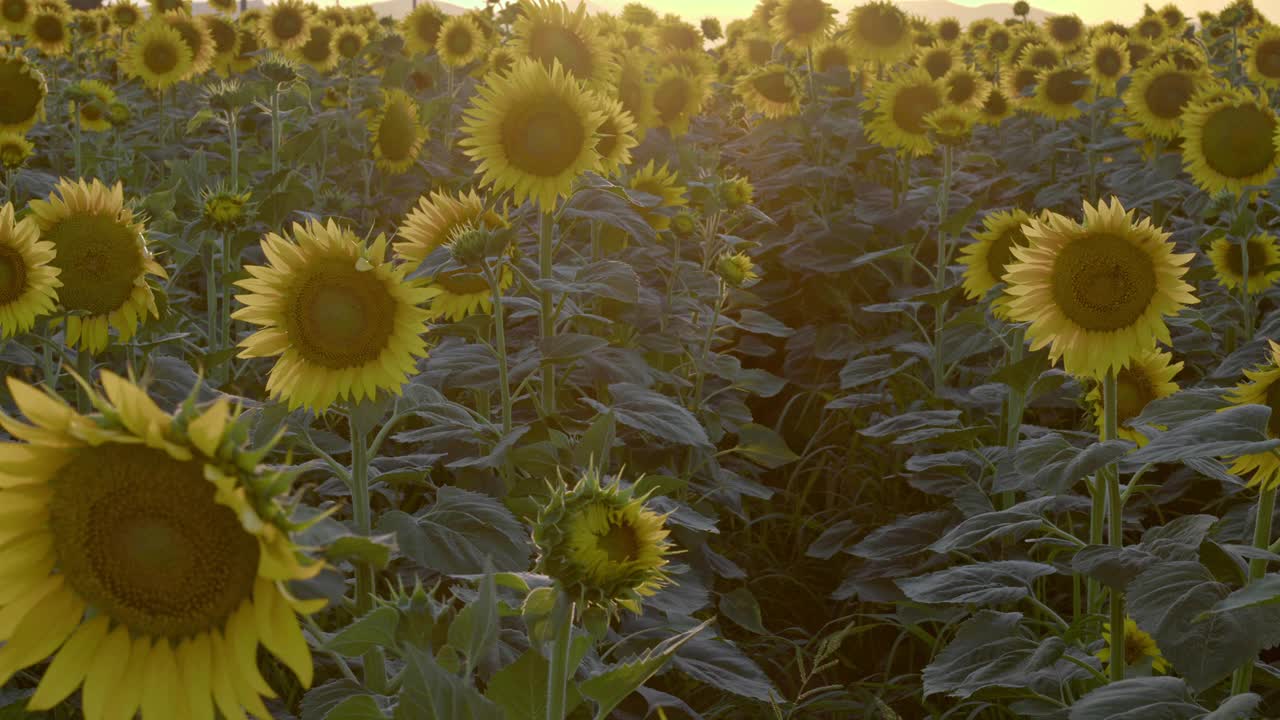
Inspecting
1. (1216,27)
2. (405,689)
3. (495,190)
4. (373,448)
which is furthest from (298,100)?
(1216,27)

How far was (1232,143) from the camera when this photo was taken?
162 inches

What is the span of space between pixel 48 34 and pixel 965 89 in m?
5.95

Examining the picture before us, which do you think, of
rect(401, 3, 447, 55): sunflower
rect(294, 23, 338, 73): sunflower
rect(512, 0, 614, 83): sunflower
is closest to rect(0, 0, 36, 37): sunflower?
rect(294, 23, 338, 73): sunflower

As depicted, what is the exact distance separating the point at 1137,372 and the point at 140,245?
219 centimetres

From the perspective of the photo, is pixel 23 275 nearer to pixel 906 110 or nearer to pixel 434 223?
pixel 434 223

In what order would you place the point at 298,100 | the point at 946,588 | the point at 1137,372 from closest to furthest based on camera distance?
1. the point at 946,588
2. the point at 1137,372
3. the point at 298,100

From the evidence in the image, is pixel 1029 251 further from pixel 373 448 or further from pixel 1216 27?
pixel 1216 27

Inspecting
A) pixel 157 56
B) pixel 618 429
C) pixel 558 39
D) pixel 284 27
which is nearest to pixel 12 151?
pixel 558 39

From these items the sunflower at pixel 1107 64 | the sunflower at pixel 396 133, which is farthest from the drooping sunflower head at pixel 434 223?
the sunflower at pixel 1107 64

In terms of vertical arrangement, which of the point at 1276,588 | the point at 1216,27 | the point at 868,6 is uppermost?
the point at 1216,27

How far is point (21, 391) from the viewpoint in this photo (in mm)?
850

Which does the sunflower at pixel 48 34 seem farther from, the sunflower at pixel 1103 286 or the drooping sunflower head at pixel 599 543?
the drooping sunflower head at pixel 599 543

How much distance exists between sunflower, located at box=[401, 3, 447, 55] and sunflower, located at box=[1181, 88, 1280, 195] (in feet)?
15.6

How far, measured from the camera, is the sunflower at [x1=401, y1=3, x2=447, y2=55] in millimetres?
7219
